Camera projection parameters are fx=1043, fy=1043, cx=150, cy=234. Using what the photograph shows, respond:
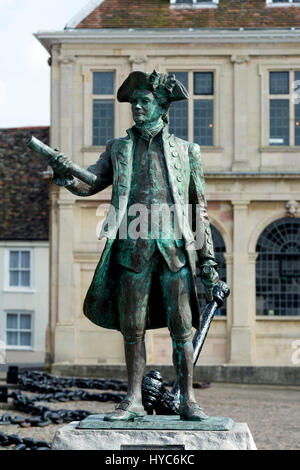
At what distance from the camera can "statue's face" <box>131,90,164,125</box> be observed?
780cm

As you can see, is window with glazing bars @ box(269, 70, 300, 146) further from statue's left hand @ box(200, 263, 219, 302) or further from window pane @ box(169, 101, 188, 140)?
statue's left hand @ box(200, 263, 219, 302)

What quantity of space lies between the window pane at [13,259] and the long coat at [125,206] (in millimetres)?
31586

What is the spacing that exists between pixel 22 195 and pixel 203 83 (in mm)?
12912

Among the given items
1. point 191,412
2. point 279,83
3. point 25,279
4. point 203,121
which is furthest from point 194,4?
point 191,412

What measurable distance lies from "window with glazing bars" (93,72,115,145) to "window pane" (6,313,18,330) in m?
13.6

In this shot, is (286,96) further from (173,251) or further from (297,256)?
(173,251)

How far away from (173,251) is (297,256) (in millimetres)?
20464

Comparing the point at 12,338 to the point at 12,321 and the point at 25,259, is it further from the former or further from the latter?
the point at 25,259

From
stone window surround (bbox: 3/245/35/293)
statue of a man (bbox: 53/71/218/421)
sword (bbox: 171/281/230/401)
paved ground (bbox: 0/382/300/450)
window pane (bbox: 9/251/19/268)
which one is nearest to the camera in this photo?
statue of a man (bbox: 53/71/218/421)

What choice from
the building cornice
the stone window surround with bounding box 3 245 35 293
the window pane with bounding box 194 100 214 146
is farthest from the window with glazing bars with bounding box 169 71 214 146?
the stone window surround with bounding box 3 245 35 293

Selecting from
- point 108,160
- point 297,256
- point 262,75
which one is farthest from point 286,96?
point 108,160

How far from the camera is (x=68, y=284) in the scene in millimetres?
27828

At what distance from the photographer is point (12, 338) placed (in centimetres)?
3978

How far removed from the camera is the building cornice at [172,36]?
2769 cm
